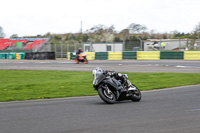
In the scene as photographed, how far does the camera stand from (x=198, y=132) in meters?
5.28

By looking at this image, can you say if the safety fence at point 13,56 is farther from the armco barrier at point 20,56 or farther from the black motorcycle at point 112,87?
the black motorcycle at point 112,87

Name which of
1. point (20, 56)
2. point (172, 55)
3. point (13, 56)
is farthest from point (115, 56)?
point (13, 56)

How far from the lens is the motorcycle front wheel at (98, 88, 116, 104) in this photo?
8.67m

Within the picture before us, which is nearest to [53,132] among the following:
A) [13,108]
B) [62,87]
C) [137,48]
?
[13,108]

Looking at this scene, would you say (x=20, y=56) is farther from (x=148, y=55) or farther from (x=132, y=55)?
(x=148, y=55)

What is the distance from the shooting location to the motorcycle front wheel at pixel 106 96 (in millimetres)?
8672

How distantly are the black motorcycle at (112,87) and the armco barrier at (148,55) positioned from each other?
91.4ft

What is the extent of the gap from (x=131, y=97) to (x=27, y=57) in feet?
125

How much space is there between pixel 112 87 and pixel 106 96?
0.30 metres

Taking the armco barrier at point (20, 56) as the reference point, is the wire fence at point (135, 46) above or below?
above

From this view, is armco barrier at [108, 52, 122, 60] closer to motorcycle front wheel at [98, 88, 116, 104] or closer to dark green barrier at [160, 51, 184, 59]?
dark green barrier at [160, 51, 184, 59]

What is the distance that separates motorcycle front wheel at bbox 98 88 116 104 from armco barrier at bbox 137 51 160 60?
2847 cm

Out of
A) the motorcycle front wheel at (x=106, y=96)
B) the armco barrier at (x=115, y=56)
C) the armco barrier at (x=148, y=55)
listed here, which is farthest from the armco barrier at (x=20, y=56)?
the motorcycle front wheel at (x=106, y=96)

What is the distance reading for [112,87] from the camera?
884 centimetres
